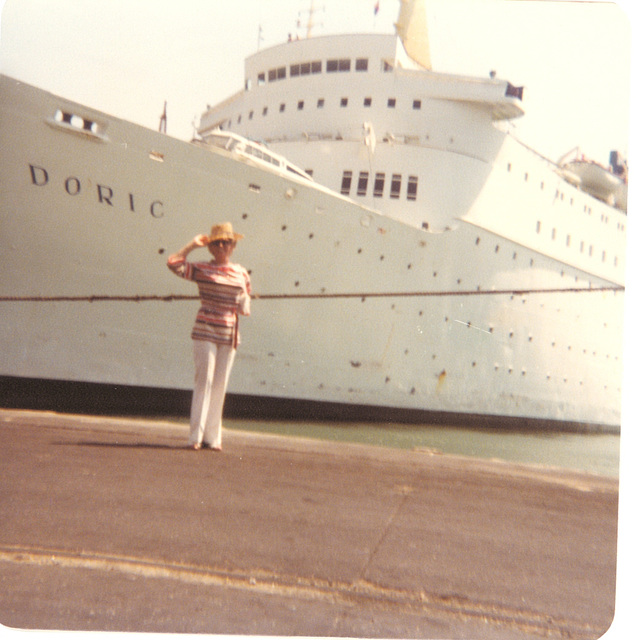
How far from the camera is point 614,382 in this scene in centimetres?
397

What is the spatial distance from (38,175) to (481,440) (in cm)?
447

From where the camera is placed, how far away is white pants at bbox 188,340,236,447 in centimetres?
270

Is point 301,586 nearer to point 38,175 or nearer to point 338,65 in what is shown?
point 38,175

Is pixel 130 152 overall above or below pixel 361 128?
below

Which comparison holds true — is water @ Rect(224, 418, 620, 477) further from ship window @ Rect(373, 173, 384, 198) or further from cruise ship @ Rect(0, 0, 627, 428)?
ship window @ Rect(373, 173, 384, 198)

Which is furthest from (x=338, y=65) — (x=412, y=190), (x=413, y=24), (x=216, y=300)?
(x=216, y=300)

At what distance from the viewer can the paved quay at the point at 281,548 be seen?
69.5 inches

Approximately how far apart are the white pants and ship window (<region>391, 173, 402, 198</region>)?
4596 mm

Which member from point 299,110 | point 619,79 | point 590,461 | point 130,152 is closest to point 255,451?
point 590,461

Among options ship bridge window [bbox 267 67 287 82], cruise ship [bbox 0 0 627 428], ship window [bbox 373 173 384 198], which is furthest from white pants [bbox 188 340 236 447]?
ship window [bbox 373 173 384 198]

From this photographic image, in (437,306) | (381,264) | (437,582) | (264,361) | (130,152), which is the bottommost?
(437,582)

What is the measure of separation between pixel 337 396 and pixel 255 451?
2.88 metres

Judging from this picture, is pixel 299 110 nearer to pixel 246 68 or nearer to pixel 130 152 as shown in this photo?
pixel 130 152

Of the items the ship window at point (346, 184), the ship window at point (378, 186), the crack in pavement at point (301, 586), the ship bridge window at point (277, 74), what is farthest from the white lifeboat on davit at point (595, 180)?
the crack in pavement at point (301, 586)
